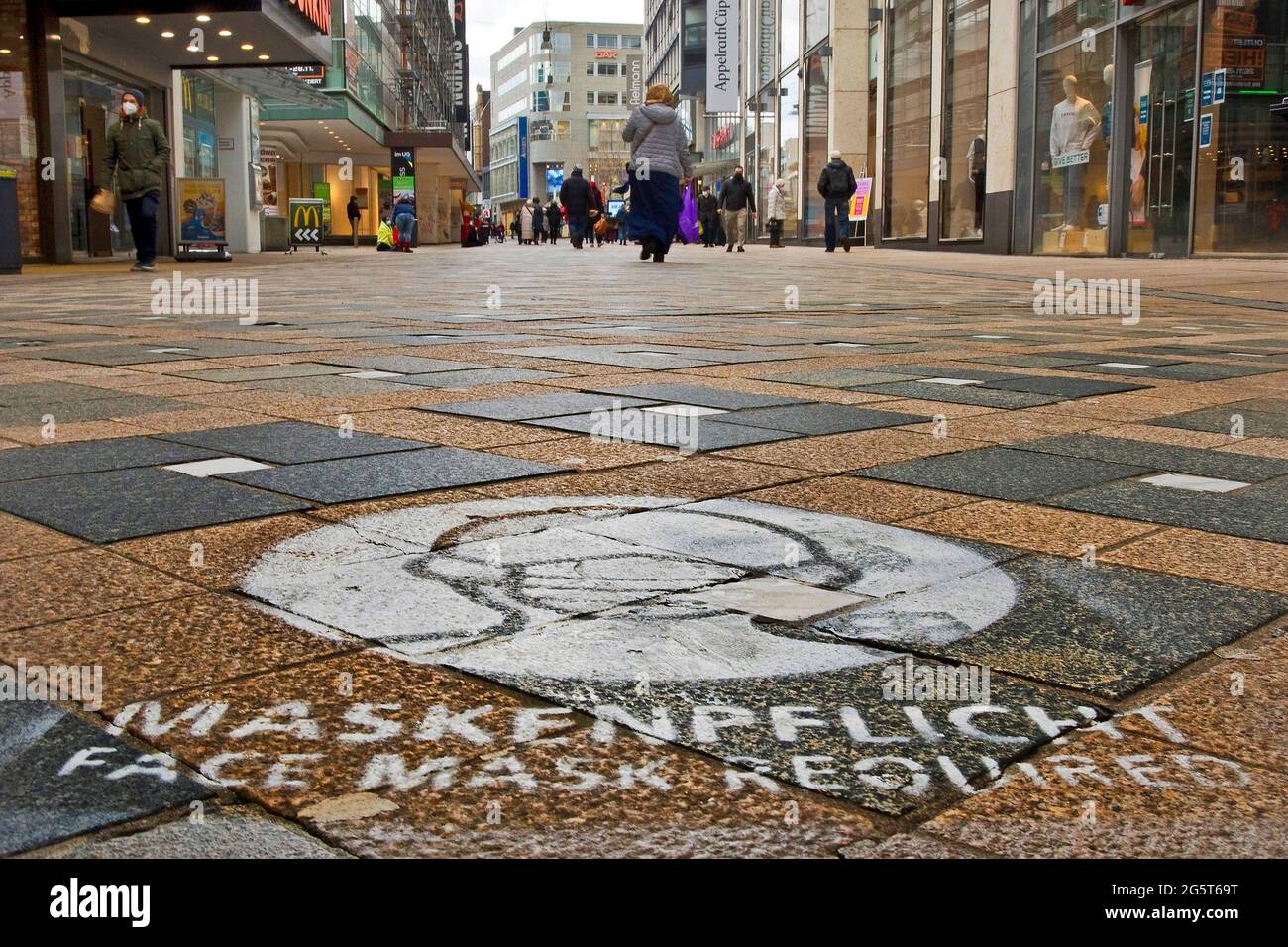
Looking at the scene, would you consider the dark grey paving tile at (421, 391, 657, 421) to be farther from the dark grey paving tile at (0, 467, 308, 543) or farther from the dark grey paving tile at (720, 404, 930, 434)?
the dark grey paving tile at (0, 467, 308, 543)

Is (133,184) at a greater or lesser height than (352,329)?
greater

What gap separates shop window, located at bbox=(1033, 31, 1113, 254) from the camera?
2130 centimetres

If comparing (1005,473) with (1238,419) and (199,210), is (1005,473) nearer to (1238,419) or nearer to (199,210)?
(1238,419)

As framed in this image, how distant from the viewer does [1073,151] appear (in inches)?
877

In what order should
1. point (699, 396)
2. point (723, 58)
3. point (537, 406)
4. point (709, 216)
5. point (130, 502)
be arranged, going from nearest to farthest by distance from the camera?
1. point (130, 502)
2. point (537, 406)
3. point (699, 396)
4. point (709, 216)
5. point (723, 58)

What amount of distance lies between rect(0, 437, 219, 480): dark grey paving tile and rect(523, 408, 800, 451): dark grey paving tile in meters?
1.09

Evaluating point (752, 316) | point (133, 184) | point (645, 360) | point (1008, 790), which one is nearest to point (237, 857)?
point (1008, 790)

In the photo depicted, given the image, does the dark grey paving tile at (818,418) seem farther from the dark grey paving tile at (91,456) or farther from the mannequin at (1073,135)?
the mannequin at (1073,135)

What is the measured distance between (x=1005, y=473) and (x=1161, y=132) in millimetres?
17900

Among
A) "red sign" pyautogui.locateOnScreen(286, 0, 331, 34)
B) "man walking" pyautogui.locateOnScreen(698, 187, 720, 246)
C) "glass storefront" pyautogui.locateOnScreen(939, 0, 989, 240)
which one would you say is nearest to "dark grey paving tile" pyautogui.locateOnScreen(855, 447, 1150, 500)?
"red sign" pyautogui.locateOnScreen(286, 0, 331, 34)

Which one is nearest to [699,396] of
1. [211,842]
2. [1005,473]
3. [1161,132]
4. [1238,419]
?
[1005,473]
